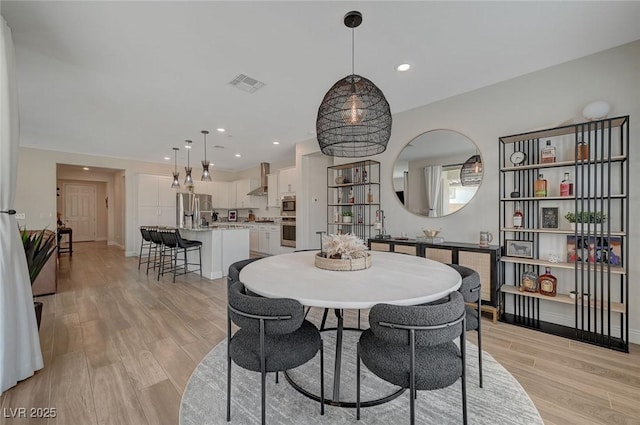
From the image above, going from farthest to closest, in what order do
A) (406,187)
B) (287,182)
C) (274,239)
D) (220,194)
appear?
(220,194), (274,239), (287,182), (406,187)

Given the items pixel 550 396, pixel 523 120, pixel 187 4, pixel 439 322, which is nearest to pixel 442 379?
pixel 439 322

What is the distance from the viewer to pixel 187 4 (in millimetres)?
1878

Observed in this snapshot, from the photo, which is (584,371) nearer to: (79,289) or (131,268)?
(79,289)

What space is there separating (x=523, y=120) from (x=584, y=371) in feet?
7.91

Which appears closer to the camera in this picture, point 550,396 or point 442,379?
point 442,379

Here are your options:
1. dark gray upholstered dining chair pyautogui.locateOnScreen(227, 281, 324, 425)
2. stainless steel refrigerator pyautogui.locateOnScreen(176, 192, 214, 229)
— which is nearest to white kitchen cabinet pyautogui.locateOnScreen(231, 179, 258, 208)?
stainless steel refrigerator pyautogui.locateOnScreen(176, 192, 214, 229)

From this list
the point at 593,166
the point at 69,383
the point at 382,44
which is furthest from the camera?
the point at 593,166

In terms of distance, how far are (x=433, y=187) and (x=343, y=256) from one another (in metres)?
2.35

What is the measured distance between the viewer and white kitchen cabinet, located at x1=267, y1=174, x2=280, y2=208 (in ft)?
23.5

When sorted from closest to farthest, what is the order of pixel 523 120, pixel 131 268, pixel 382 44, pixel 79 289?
pixel 382 44, pixel 523 120, pixel 79 289, pixel 131 268

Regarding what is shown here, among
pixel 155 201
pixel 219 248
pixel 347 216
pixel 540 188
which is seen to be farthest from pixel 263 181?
pixel 540 188

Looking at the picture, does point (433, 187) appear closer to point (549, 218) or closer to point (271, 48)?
point (549, 218)

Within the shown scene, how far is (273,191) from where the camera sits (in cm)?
727

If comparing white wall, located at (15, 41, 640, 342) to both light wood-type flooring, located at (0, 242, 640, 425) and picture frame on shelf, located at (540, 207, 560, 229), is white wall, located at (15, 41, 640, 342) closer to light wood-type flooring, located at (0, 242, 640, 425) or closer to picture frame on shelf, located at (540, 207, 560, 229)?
picture frame on shelf, located at (540, 207, 560, 229)
